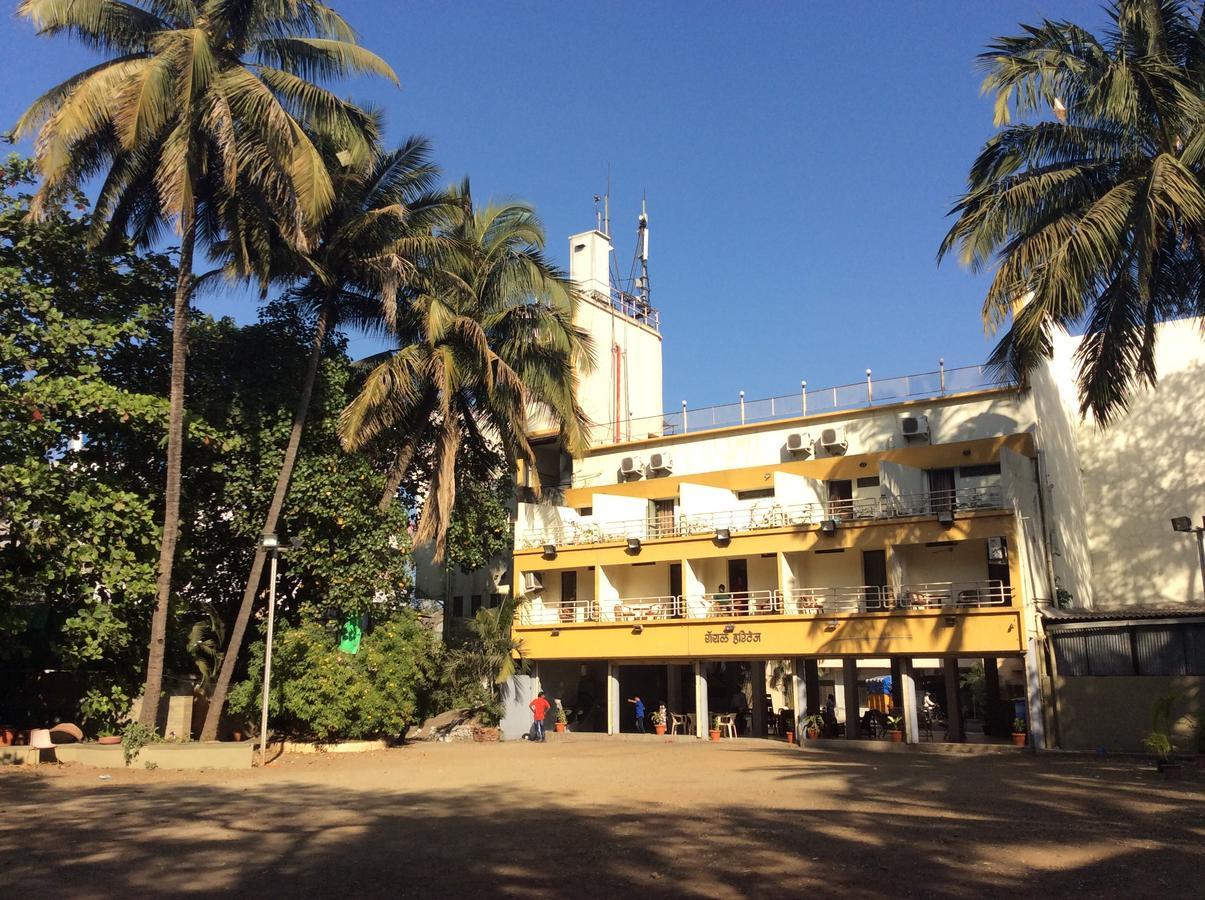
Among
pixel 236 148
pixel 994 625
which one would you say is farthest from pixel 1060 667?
pixel 236 148

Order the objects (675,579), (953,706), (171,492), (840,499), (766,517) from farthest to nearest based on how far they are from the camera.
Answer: (675,579) < (840,499) < (766,517) < (953,706) < (171,492)

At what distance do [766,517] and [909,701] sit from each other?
21.7ft

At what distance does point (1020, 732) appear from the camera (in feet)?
84.1

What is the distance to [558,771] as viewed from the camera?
63.2 ft

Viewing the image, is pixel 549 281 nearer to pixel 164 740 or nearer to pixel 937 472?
pixel 937 472

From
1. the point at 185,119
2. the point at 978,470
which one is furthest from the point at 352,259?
the point at 978,470

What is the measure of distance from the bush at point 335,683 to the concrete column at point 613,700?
282 inches

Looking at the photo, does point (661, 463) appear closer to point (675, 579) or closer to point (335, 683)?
point (675, 579)

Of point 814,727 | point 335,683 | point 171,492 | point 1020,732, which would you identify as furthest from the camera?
point 814,727

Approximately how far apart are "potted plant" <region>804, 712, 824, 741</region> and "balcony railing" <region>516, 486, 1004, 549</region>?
5.35m

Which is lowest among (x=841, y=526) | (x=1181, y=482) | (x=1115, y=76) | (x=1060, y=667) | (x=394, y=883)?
(x=394, y=883)

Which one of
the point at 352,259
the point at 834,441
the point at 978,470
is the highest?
the point at 352,259

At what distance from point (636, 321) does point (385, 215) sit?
1865cm

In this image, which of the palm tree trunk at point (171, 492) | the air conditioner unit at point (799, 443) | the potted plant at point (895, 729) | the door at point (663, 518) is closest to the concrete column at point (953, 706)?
the potted plant at point (895, 729)
